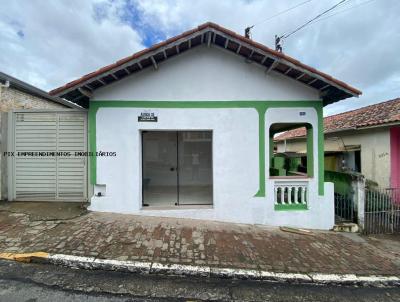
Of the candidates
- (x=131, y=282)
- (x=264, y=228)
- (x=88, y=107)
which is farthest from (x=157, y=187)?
(x=131, y=282)

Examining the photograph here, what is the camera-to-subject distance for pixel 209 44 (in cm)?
587

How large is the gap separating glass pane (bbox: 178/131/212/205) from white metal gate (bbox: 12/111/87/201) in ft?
11.2

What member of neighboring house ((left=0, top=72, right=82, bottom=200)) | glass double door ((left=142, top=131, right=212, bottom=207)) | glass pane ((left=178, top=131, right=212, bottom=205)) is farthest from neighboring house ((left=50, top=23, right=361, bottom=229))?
glass pane ((left=178, top=131, right=212, bottom=205))

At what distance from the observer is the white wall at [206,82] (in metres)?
5.96

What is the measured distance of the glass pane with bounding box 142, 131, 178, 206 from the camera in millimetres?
8750

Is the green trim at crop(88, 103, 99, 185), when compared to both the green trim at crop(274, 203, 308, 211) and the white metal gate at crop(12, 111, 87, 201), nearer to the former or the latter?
the white metal gate at crop(12, 111, 87, 201)

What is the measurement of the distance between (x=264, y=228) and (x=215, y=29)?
4884 millimetres

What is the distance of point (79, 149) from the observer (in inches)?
258

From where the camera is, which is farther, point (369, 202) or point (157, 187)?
point (157, 187)

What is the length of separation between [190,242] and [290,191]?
3.03 meters

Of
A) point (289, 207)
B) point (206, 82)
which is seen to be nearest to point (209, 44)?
point (206, 82)

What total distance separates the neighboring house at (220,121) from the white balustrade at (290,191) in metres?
0.03

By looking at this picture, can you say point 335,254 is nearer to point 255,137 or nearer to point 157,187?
point 255,137

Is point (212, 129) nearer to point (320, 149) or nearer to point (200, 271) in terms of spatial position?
point (320, 149)
